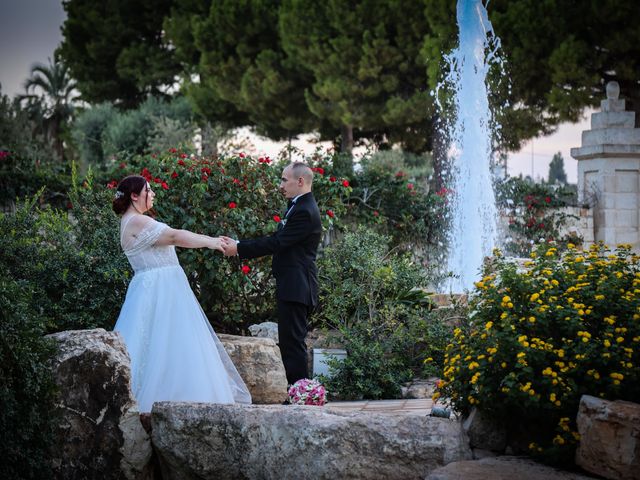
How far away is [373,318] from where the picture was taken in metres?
7.26

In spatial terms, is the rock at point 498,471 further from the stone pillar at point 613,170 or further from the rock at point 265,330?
the stone pillar at point 613,170

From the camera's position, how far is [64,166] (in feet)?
43.8

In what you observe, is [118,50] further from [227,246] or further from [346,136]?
[227,246]

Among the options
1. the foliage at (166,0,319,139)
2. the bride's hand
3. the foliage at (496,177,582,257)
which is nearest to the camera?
the bride's hand

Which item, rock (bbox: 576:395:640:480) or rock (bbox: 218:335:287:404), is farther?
rock (bbox: 218:335:287:404)

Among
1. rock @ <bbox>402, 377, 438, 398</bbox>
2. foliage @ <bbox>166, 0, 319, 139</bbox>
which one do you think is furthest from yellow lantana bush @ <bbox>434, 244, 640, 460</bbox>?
foliage @ <bbox>166, 0, 319, 139</bbox>

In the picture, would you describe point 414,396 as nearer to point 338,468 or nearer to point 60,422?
point 338,468

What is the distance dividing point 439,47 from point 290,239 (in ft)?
47.2

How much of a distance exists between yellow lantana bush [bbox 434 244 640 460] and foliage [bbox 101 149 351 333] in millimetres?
3532

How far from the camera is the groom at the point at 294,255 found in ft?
19.3

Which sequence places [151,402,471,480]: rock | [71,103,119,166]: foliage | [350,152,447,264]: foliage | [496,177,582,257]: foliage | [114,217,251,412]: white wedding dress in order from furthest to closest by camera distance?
[71,103,119,166]: foliage
[496,177,582,257]: foliage
[350,152,447,264]: foliage
[114,217,251,412]: white wedding dress
[151,402,471,480]: rock

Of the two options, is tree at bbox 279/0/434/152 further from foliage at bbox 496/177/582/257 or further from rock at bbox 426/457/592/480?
rock at bbox 426/457/592/480

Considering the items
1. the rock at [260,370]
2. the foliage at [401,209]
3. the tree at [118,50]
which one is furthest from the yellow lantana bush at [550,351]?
the tree at [118,50]

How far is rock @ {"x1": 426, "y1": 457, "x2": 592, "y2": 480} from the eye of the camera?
11.7 ft
